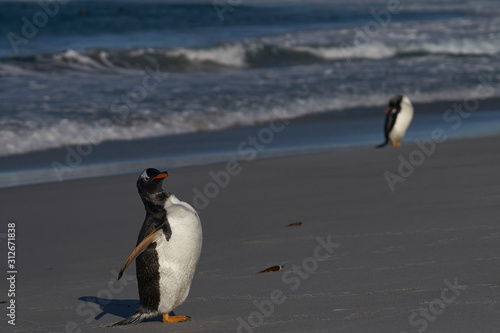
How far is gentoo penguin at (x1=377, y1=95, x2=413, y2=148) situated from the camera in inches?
333

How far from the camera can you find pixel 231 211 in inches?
205

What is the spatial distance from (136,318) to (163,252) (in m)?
0.28

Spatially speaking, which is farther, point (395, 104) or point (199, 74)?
point (199, 74)

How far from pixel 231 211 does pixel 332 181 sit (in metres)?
1.14

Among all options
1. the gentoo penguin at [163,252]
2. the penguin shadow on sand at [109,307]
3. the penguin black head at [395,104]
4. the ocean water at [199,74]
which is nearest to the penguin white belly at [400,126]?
the penguin black head at [395,104]

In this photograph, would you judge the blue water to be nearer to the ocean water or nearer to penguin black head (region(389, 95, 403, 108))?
the ocean water

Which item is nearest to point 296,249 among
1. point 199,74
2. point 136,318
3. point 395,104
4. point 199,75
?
point 136,318

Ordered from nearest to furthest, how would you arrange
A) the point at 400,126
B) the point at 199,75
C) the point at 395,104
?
1. the point at 400,126
2. the point at 395,104
3. the point at 199,75

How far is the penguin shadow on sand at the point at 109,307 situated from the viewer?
331cm

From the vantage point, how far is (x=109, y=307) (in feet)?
11.2

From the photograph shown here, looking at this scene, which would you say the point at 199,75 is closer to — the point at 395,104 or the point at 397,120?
the point at 395,104

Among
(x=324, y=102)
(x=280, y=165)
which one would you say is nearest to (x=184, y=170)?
(x=280, y=165)

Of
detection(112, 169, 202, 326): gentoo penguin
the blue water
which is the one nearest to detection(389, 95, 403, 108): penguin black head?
the blue water

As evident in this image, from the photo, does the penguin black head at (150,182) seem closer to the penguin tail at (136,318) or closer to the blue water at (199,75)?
the penguin tail at (136,318)
